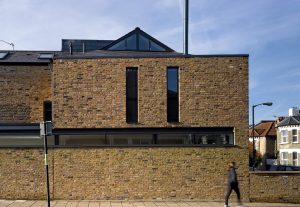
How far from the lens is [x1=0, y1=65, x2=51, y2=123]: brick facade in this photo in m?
20.3

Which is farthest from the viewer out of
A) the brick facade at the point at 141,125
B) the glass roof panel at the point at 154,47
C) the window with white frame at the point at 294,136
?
the window with white frame at the point at 294,136

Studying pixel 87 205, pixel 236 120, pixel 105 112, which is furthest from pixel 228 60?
pixel 87 205

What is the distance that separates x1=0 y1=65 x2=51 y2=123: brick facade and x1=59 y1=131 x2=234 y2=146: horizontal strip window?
298cm

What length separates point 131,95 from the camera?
60.3ft

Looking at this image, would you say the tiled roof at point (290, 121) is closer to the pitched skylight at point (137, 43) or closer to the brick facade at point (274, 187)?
the pitched skylight at point (137, 43)

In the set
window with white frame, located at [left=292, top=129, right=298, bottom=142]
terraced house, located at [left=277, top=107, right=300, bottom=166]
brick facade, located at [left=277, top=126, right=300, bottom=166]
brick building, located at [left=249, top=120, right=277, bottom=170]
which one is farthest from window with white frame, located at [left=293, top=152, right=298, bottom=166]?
brick building, located at [left=249, top=120, right=277, bottom=170]

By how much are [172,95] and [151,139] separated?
1999 mm

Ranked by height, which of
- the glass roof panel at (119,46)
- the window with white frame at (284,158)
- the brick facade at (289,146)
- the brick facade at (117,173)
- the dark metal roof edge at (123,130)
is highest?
the glass roof panel at (119,46)

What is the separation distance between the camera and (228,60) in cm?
1844

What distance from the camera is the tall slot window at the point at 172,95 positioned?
18406 millimetres

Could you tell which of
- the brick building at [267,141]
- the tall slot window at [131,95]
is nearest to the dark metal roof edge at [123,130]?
the tall slot window at [131,95]

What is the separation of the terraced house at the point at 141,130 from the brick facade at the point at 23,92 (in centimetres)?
168

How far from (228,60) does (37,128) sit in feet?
27.7

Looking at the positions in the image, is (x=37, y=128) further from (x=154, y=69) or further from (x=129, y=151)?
(x=154, y=69)
